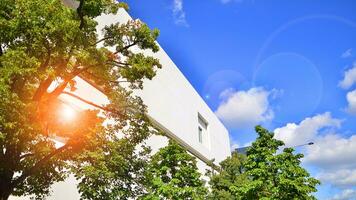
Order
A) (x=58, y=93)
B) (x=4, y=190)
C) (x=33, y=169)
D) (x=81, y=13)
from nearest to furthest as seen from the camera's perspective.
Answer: (x=81, y=13) < (x=4, y=190) < (x=33, y=169) < (x=58, y=93)

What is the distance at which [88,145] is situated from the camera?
28.7 feet

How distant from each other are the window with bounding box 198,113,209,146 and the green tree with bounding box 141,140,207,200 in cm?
1805

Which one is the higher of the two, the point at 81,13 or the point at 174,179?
the point at 81,13

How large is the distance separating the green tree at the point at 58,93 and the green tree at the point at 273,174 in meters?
7.82

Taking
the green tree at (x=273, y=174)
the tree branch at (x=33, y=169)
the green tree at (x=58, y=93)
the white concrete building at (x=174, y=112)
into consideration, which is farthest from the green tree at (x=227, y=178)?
the tree branch at (x=33, y=169)

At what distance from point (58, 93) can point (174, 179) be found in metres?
8.15

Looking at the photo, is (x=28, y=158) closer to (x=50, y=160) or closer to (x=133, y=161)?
(x=50, y=160)

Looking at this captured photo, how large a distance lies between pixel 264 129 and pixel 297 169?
2708 millimetres

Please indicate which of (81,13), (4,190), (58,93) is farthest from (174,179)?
(81,13)

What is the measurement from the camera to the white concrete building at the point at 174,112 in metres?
16.4

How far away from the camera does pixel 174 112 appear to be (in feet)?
90.8

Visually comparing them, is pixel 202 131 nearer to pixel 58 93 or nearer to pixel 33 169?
pixel 58 93

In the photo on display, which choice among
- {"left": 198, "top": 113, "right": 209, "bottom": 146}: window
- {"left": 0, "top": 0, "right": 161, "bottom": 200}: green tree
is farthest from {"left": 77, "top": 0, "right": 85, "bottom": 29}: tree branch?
{"left": 198, "top": 113, "right": 209, "bottom": 146}: window

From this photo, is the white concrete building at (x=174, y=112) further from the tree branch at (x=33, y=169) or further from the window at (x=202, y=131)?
the tree branch at (x=33, y=169)
